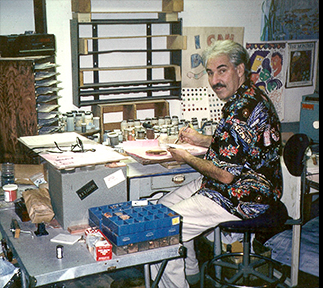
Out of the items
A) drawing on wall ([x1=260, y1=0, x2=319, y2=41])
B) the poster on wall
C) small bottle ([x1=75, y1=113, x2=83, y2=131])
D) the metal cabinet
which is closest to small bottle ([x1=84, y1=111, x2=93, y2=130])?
small bottle ([x1=75, y1=113, x2=83, y2=131])

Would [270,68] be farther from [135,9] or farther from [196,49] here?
[135,9]

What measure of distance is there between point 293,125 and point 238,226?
3.24 m

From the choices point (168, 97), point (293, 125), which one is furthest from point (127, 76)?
point (293, 125)

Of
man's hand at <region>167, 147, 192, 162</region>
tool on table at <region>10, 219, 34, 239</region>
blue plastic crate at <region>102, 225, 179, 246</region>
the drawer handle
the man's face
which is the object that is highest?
the man's face

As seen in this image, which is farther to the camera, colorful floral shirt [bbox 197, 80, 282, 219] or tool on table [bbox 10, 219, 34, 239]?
colorful floral shirt [bbox 197, 80, 282, 219]

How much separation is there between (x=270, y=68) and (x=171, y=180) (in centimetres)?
273

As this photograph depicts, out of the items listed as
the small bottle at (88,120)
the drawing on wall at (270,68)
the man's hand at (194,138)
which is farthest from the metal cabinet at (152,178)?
the drawing on wall at (270,68)

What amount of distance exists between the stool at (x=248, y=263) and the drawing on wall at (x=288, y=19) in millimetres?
3044

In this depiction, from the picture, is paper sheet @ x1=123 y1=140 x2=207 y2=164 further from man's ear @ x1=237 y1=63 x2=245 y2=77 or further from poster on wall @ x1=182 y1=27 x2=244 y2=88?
poster on wall @ x1=182 y1=27 x2=244 y2=88

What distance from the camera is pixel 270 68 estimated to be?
192 inches

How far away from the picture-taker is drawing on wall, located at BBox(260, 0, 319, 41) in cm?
486

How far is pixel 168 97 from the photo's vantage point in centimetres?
439

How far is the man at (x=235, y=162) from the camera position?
2109mm

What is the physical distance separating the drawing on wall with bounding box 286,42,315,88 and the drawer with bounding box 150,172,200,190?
2794mm
